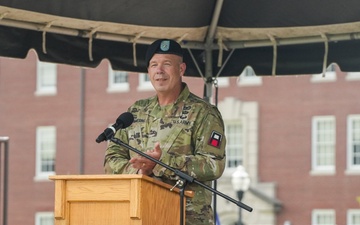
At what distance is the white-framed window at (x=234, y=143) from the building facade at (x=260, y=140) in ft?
0.13

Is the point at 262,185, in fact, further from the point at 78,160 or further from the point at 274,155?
the point at 78,160

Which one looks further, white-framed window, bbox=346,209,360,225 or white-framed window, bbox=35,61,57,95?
white-framed window, bbox=35,61,57,95

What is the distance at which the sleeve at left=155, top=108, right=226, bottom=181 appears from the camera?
23.4 ft

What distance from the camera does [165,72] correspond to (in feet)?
24.3

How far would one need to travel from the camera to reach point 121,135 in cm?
760

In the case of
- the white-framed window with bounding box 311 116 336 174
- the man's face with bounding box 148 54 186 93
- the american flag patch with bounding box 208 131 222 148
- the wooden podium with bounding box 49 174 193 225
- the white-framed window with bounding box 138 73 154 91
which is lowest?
the wooden podium with bounding box 49 174 193 225

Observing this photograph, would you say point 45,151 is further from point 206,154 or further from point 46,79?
point 206,154

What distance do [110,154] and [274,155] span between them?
3927cm

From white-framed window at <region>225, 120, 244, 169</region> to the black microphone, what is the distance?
41.3 meters

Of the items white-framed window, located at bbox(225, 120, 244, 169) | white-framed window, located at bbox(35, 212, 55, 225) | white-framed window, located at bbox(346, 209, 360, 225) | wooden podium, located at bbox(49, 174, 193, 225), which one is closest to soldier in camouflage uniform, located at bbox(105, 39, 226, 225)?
wooden podium, located at bbox(49, 174, 193, 225)

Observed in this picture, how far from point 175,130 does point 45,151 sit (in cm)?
4598

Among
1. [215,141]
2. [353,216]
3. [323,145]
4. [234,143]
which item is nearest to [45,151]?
[234,143]

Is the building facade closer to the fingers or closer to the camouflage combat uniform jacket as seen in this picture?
the camouflage combat uniform jacket

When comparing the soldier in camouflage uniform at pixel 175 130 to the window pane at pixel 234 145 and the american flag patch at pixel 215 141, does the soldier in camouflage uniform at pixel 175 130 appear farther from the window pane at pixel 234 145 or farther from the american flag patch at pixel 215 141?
the window pane at pixel 234 145
